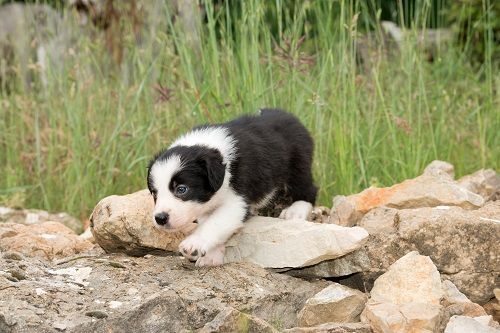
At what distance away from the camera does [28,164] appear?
22.6 ft

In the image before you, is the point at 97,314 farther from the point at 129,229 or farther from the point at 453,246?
the point at 453,246

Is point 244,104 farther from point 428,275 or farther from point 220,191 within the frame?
point 428,275

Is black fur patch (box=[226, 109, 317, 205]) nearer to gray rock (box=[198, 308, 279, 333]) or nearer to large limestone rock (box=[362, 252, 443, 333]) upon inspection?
large limestone rock (box=[362, 252, 443, 333])

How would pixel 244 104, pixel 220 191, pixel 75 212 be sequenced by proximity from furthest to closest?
pixel 75 212 → pixel 244 104 → pixel 220 191

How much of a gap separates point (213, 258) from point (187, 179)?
0.40 m

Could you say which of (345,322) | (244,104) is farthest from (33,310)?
(244,104)

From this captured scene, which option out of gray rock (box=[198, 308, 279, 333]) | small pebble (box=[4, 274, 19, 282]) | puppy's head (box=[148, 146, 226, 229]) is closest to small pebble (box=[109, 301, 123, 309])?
gray rock (box=[198, 308, 279, 333])

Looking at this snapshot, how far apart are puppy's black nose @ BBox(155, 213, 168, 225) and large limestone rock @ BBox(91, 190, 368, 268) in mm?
257

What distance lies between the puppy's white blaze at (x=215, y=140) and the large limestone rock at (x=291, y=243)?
1.29 ft

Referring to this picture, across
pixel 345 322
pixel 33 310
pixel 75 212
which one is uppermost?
pixel 33 310

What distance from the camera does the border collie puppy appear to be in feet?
13.6

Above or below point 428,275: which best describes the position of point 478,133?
below

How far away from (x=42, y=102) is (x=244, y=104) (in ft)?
9.38

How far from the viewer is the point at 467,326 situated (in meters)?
3.39
